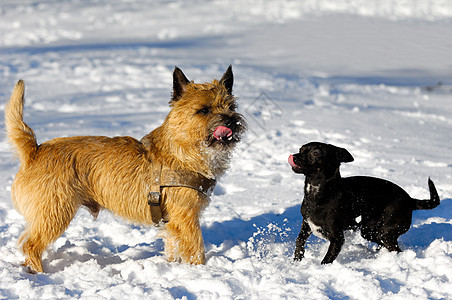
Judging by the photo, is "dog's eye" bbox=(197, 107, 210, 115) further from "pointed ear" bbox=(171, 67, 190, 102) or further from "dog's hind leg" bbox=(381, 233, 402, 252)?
"dog's hind leg" bbox=(381, 233, 402, 252)

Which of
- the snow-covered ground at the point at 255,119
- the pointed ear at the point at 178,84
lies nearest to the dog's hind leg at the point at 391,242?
the snow-covered ground at the point at 255,119

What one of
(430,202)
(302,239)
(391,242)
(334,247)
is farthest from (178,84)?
(430,202)

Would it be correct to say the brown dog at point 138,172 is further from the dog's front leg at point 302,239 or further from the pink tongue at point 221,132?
the dog's front leg at point 302,239

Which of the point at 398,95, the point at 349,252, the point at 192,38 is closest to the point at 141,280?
the point at 349,252

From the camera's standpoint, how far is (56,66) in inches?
468

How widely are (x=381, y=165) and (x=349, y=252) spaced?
2554 millimetres

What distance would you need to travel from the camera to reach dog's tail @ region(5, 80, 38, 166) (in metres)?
3.79

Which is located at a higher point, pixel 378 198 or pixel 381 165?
pixel 378 198

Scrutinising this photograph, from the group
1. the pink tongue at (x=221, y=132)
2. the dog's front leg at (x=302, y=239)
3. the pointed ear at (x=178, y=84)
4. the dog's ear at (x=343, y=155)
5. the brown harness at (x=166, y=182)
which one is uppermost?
the pointed ear at (x=178, y=84)

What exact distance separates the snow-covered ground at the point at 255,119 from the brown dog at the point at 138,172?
0.31 m

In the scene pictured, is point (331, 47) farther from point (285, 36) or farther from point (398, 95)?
point (398, 95)

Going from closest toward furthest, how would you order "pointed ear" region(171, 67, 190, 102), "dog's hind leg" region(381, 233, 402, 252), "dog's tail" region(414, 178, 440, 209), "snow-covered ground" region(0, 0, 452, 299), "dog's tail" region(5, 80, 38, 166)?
"snow-covered ground" region(0, 0, 452, 299), "dog's tail" region(5, 80, 38, 166), "pointed ear" region(171, 67, 190, 102), "dog's hind leg" region(381, 233, 402, 252), "dog's tail" region(414, 178, 440, 209)

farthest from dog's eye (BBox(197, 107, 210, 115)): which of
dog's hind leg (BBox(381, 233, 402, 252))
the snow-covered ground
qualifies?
dog's hind leg (BBox(381, 233, 402, 252))

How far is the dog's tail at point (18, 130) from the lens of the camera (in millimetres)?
3789
